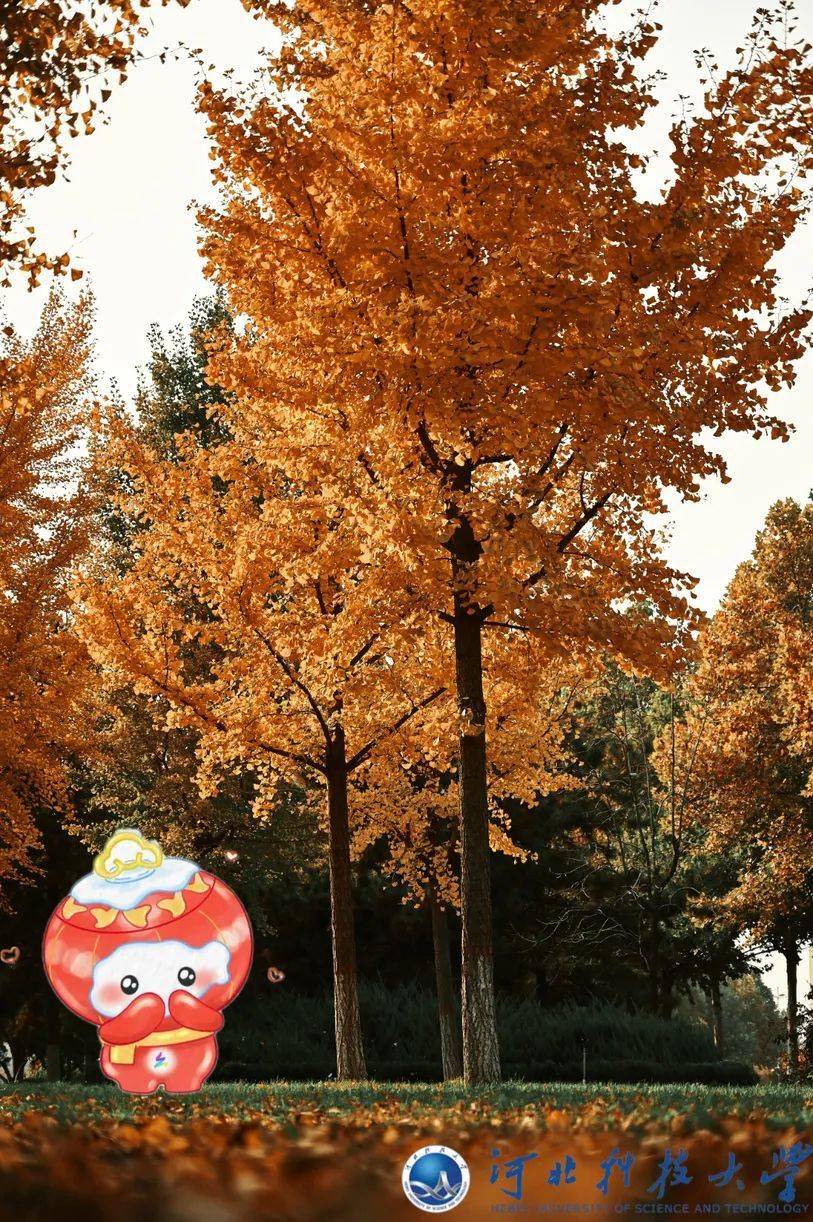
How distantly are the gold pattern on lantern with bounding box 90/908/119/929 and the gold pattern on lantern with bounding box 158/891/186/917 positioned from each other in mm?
331

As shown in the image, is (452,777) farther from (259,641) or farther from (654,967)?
A: (259,641)

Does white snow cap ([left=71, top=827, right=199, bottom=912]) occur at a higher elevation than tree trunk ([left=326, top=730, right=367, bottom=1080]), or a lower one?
higher

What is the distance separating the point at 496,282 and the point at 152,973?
5.39 m

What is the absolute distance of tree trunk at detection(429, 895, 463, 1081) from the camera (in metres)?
18.9

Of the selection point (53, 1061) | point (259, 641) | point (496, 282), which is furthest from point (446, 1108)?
point (53, 1061)

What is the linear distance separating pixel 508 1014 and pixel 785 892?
593 centimetres

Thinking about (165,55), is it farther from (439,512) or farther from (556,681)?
(556,681)

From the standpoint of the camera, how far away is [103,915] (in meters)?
9.30

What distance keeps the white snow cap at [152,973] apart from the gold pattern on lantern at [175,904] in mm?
217

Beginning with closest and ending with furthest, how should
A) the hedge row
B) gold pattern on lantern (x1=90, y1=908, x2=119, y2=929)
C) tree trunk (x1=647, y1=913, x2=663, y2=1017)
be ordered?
1. gold pattern on lantern (x1=90, y1=908, x2=119, y2=929)
2. the hedge row
3. tree trunk (x1=647, y1=913, x2=663, y2=1017)

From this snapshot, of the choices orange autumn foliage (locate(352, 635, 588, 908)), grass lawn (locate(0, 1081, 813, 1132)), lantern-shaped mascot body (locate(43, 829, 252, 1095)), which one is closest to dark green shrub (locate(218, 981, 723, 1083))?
orange autumn foliage (locate(352, 635, 588, 908))

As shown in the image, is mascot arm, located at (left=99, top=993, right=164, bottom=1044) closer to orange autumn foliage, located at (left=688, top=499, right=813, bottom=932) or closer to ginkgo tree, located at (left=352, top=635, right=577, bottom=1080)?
ginkgo tree, located at (left=352, top=635, right=577, bottom=1080)

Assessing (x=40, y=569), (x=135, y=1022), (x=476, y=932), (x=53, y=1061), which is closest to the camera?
(x=135, y=1022)

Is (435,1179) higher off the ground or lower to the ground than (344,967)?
higher
